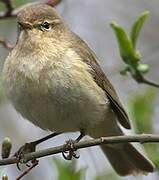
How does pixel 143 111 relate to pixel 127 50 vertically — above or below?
below

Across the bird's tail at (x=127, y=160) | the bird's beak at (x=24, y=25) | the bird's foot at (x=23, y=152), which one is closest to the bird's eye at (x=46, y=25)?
the bird's beak at (x=24, y=25)

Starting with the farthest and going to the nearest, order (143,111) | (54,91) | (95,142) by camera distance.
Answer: (143,111)
(54,91)
(95,142)

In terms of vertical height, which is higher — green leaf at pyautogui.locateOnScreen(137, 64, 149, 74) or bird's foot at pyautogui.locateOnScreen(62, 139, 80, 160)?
green leaf at pyautogui.locateOnScreen(137, 64, 149, 74)

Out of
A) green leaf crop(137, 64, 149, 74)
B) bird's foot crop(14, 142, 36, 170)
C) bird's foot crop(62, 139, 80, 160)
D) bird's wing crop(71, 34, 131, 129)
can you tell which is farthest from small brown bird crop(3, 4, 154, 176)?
green leaf crop(137, 64, 149, 74)

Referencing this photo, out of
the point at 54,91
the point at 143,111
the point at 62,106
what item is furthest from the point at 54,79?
the point at 143,111

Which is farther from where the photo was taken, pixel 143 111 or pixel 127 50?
pixel 143 111

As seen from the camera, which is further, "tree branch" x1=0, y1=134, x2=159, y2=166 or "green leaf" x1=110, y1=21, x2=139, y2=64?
"green leaf" x1=110, y1=21, x2=139, y2=64

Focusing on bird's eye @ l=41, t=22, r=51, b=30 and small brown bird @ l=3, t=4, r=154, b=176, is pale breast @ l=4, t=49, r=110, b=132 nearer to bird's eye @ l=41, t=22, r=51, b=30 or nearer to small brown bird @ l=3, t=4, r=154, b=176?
small brown bird @ l=3, t=4, r=154, b=176

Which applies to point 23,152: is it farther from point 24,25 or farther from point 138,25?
point 138,25
